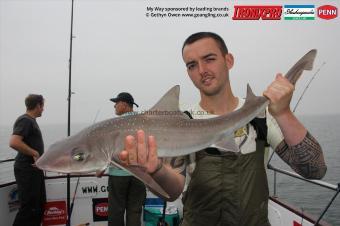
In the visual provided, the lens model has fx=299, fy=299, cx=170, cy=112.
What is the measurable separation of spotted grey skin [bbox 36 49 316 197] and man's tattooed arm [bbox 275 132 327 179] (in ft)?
1.37

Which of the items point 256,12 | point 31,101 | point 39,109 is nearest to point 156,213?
point 39,109

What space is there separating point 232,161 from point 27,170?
15.3 ft

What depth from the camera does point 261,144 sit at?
265 cm

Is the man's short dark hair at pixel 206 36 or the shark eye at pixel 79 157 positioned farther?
the man's short dark hair at pixel 206 36

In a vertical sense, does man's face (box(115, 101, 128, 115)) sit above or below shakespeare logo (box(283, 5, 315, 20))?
below

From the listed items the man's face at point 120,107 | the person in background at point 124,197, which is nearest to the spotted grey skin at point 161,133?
the person in background at point 124,197

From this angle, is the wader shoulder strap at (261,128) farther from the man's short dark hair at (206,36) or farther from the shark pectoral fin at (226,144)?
the man's short dark hair at (206,36)

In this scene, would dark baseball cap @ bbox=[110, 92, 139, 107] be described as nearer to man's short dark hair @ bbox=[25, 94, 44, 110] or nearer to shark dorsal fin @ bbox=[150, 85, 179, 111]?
man's short dark hair @ bbox=[25, 94, 44, 110]

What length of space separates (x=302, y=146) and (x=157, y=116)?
120cm

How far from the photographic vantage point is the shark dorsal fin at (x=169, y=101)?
258 cm

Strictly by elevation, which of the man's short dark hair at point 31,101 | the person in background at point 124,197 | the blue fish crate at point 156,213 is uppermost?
the man's short dark hair at point 31,101

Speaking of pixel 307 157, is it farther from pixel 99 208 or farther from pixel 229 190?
pixel 99 208

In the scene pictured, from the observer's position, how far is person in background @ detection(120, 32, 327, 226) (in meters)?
2.41

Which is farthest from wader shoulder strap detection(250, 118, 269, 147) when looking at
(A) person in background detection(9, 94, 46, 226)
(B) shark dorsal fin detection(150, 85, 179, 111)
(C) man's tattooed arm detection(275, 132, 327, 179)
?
(A) person in background detection(9, 94, 46, 226)
